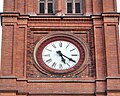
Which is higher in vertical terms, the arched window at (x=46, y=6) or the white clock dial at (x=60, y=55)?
the arched window at (x=46, y=6)

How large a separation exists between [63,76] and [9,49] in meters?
2.95

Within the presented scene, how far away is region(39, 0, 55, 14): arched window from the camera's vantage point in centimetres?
3028

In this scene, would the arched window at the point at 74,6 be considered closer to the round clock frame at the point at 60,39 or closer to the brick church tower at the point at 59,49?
the brick church tower at the point at 59,49

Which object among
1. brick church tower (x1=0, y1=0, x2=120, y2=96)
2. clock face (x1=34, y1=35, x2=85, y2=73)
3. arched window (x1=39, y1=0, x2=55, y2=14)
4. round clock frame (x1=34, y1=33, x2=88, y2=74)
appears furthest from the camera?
arched window (x1=39, y1=0, x2=55, y2=14)

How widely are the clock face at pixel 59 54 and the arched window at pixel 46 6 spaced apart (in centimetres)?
180

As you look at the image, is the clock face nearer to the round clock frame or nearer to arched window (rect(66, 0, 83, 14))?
the round clock frame

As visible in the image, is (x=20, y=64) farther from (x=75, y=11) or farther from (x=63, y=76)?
(x=75, y=11)

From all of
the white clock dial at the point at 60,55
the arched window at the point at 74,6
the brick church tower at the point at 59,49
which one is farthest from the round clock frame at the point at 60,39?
Result: the arched window at the point at 74,6

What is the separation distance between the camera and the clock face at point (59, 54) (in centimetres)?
2839

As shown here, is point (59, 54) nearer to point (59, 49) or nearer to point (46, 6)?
point (59, 49)

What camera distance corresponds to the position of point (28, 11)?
2978cm

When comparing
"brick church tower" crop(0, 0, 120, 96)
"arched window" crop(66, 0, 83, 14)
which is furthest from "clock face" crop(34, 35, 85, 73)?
"arched window" crop(66, 0, 83, 14)

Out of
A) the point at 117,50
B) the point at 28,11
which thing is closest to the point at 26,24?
the point at 28,11

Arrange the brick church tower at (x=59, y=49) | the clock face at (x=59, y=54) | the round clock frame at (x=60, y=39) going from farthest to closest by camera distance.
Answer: the clock face at (x=59, y=54) → the round clock frame at (x=60, y=39) → the brick church tower at (x=59, y=49)
